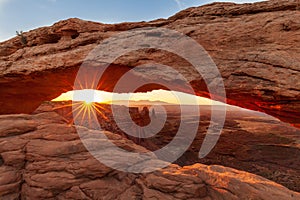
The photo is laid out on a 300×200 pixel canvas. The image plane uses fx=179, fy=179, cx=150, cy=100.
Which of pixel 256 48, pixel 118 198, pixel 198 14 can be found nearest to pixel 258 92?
pixel 256 48

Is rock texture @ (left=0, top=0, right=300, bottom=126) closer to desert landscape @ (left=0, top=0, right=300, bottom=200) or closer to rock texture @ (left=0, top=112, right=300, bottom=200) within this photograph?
desert landscape @ (left=0, top=0, right=300, bottom=200)

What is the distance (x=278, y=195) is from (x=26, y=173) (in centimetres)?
770

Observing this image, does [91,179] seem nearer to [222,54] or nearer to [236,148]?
[222,54]

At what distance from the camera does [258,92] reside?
20.8 feet

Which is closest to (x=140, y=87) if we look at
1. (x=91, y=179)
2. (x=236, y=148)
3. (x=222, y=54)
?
(x=222, y=54)

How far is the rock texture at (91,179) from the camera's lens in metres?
5.15

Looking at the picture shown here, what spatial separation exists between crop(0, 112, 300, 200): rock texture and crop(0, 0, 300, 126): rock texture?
3.10 m

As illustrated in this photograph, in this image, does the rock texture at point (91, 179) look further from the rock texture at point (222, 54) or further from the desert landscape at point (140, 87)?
the rock texture at point (222, 54)

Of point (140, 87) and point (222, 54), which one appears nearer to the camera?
point (222, 54)

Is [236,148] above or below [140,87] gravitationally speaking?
below

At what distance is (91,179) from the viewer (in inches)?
234

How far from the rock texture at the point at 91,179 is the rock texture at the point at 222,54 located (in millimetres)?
3104

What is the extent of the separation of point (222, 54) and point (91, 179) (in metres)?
6.66

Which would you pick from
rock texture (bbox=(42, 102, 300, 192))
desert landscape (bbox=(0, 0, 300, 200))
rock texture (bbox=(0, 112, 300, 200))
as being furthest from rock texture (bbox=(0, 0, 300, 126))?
rock texture (bbox=(42, 102, 300, 192))
